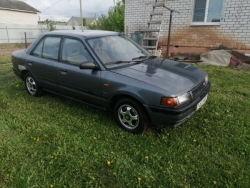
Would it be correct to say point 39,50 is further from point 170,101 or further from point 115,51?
point 170,101

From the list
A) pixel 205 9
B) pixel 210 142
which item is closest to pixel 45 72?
pixel 210 142

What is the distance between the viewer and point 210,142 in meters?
3.07

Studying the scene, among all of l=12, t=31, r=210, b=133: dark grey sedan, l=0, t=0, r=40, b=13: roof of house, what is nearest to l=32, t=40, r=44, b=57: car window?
l=12, t=31, r=210, b=133: dark grey sedan

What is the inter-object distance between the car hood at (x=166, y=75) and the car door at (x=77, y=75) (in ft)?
1.44

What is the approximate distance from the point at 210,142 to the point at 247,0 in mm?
6359

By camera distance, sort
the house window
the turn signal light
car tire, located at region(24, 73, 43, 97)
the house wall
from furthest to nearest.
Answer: the house wall < the house window < car tire, located at region(24, 73, 43, 97) < the turn signal light

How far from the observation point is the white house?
2717 cm

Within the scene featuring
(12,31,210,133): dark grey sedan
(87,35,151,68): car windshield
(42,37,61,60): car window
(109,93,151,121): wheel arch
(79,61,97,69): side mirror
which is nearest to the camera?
(12,31,210,133): dark grey sedan

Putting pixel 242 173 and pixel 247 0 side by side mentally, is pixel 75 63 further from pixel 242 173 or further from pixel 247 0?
pixel 247 0

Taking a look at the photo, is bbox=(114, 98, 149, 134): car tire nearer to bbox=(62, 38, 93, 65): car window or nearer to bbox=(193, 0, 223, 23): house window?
bbox=(62, 38, 93, 65): car window

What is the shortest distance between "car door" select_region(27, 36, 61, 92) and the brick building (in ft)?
19.5

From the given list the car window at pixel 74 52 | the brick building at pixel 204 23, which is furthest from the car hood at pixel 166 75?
the brick building at pixel 204 23

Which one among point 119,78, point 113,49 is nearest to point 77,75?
point 113,49

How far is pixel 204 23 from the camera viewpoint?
8086 millimetres
